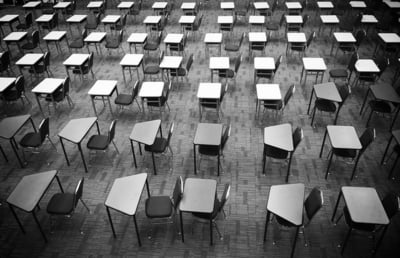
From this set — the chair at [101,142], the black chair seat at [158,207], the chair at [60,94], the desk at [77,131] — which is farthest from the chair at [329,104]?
the chair at [60,94]

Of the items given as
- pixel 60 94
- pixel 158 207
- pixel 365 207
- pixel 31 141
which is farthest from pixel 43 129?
pixel 365 207

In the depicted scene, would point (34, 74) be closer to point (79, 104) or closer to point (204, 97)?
point (79, 104)

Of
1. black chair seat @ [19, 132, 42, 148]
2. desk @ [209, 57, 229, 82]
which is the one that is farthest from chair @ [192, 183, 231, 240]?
desk @ [209, 57, 229, 82]

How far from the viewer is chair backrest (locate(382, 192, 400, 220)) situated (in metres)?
4.43

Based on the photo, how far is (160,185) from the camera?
6.16m

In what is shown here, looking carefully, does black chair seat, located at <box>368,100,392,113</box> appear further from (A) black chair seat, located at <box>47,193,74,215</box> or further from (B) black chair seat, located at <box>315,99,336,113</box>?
(A) black chair seat, located at <box>47,193,74,215</box>

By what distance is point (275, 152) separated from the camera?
6000 mm

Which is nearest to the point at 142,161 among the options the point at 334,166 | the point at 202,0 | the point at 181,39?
the point at 334,166

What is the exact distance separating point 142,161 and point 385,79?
7399 mm

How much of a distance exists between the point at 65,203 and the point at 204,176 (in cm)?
260

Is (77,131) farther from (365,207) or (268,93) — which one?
(365,207)

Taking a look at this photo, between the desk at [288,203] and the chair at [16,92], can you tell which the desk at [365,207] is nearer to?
the desk at [288,203]

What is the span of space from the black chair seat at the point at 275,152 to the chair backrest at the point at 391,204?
180 centimetres

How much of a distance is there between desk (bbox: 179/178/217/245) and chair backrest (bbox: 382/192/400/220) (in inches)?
101
